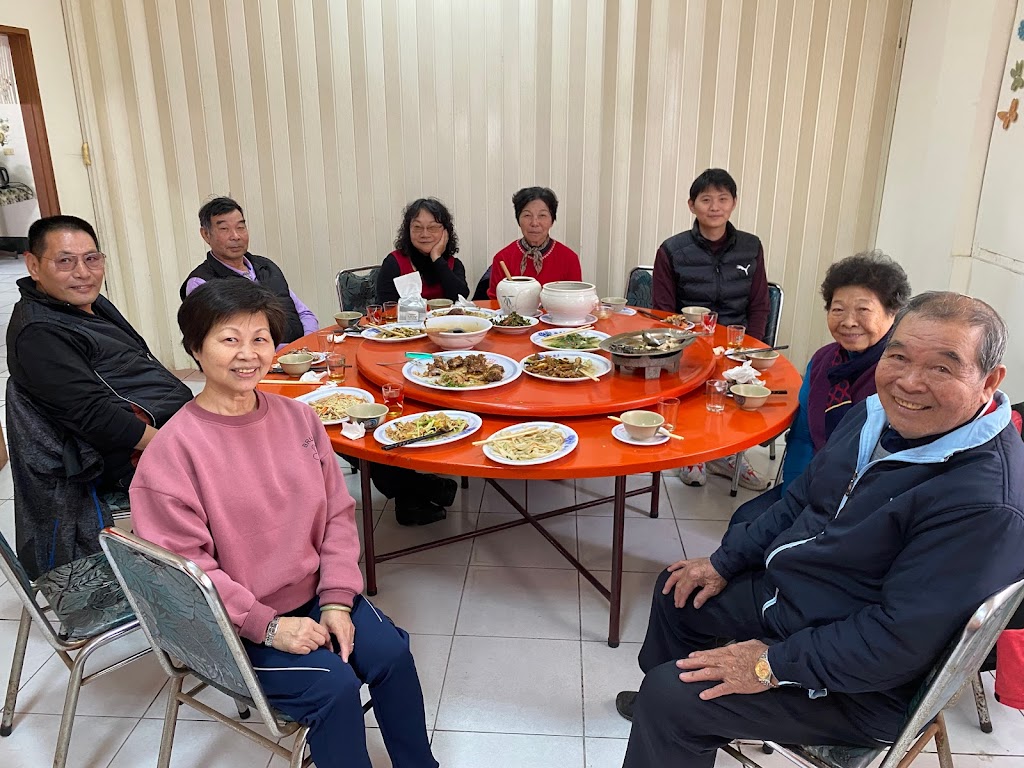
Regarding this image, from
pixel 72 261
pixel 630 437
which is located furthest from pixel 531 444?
pixel 72 261

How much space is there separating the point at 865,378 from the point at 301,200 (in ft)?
11.7

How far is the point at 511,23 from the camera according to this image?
13.5ft

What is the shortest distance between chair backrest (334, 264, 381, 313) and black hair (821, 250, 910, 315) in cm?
233

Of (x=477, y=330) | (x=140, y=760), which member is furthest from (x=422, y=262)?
(x=140, y=760)

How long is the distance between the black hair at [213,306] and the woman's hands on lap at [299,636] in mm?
615

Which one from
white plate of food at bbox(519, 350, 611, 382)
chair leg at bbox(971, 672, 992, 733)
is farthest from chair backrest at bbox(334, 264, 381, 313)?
chair leg at bbox(971, 672, 992, 733)

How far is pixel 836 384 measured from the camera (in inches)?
83.3

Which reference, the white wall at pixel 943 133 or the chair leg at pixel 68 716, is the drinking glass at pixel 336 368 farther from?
the white wall at pixel 943 133

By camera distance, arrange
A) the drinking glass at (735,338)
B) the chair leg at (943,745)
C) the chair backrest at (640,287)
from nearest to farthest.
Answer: the chair leg at (943,745) < the drinking glass at (735,338) < the chair backrest at (640,287)

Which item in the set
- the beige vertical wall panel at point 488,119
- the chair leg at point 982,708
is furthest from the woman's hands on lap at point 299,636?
the beige vertical wall panel at point 488,119

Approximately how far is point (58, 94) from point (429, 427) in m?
3.78

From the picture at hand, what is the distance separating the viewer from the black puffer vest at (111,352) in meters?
1.95

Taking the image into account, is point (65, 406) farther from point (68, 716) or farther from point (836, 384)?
point (836, 384)

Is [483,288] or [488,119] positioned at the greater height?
[488,119]
